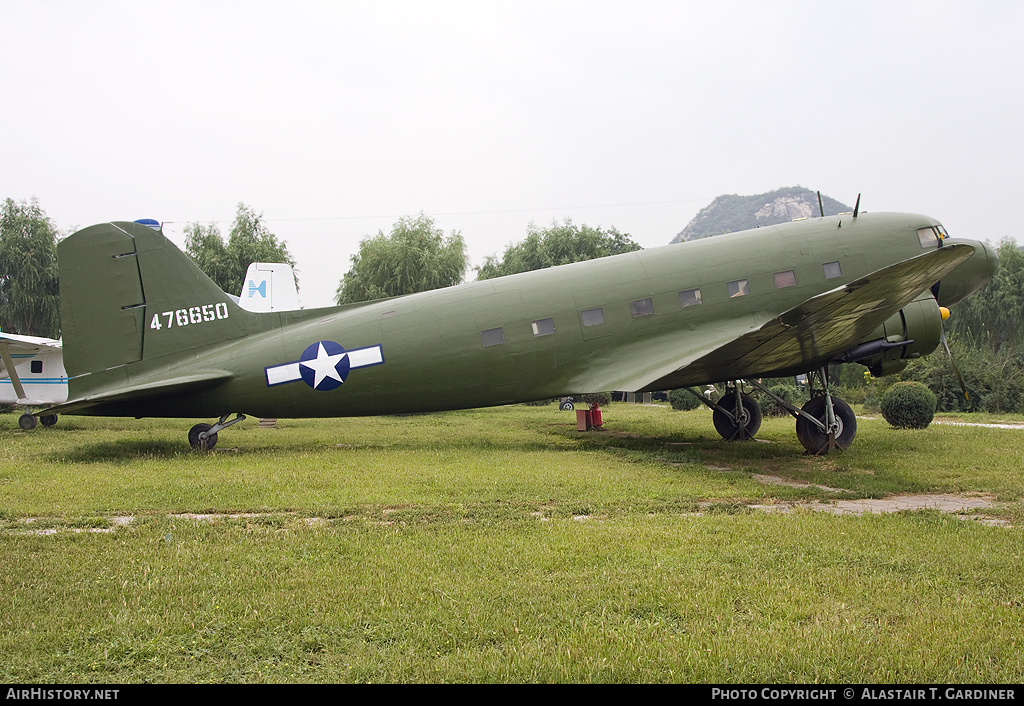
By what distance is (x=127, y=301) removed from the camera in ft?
41.9

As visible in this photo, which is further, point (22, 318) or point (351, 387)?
point (22, 318)

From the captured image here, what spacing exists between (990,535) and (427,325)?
9.48 m

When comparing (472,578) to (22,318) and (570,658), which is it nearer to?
(570,658)

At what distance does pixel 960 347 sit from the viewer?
27.8 metres

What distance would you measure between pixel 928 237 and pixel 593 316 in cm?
709

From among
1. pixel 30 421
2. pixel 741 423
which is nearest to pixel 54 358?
pixel 30 421

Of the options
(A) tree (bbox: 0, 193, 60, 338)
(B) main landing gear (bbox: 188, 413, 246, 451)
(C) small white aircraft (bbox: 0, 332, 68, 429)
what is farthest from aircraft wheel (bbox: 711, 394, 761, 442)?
(A) tree (bbox: 0, 193, 60, 338)

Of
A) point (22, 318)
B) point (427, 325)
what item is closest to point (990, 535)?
point (427, 325)

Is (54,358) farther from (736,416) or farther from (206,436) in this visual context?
(736,416)

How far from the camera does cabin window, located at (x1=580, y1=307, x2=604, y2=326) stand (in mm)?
13461

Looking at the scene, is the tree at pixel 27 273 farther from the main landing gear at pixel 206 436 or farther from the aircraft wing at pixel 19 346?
the main landing gear at pixel 206 436

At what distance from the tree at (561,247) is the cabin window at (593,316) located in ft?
95.8

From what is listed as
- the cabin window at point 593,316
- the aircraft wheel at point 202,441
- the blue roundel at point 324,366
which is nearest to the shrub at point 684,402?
the cabin window at point 593,316

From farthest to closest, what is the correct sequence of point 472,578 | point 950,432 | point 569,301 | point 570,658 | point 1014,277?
point 1014,277
point 950,432
point 569,301
point 472,578
point 570,658
